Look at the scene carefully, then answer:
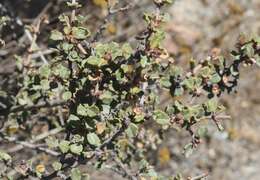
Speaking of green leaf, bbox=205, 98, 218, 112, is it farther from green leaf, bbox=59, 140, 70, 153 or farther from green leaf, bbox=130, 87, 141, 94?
green leaf, bbox=59, 140, 70, 153

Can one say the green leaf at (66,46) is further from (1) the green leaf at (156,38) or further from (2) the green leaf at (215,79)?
(2) the green leaf at (215,79)

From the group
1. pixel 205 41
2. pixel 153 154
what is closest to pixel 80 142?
pixel 153 154

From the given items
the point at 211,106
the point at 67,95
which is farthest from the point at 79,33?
the point at 211,106

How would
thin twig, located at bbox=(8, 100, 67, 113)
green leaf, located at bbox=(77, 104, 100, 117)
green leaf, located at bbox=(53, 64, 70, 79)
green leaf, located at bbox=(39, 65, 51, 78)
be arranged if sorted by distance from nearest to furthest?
1. green leaf, located at bbox=(77, 104, 100, 117)
2. green leaf, located at bbox=(53, 64, 70, 79)
3. green leaf, located at bbox=(39, 65, 51, 78)
4. thin twig, located at bbox=(8, 100, 67, 113)

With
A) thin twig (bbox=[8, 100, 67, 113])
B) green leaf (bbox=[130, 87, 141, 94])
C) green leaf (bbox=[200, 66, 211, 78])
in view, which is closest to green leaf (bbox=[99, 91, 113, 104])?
green leaf (bbox=[130, 87, 141, 94])

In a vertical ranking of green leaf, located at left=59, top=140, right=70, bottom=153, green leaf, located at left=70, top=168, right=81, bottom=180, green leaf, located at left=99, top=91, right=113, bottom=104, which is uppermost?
green leaf, located at left=99, top=91, right=113, bottom=104

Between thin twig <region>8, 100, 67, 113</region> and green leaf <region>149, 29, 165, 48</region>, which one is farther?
thin twig <region>8, 100, 67, 113</region>

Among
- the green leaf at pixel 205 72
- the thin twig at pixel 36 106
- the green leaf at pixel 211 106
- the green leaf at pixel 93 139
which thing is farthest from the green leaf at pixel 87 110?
the thin twig at pixel 36 106
